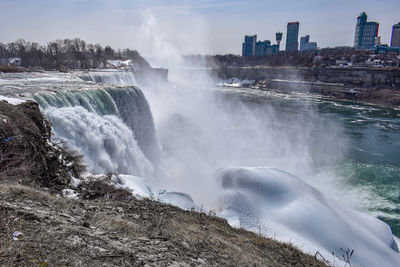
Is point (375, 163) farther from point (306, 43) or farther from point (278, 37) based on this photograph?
point (306, 43)

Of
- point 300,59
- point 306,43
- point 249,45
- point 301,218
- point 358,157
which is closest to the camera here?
point 301,218

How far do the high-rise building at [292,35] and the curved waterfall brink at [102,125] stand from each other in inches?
6199

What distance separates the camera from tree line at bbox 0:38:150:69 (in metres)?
34.1

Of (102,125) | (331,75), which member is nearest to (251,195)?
(102,125)

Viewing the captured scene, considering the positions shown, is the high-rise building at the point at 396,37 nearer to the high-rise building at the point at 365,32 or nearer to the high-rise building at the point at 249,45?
the high-rise building at the point at 365,32

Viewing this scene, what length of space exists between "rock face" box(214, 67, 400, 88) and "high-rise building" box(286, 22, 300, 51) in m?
97.0

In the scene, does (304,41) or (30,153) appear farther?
(304,41)

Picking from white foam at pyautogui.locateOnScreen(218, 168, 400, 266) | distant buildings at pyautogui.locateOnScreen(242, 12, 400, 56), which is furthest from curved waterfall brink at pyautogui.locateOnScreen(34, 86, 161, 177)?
distant buildings at pyautogui.locateOnScreen(242, 12, 400, 56)

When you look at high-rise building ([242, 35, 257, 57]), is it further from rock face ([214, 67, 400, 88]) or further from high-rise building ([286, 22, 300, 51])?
rock face ([214, 67, 400, 88])

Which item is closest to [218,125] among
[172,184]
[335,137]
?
[335,137]

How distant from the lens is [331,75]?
55.5 meters

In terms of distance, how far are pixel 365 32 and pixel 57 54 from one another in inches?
5643

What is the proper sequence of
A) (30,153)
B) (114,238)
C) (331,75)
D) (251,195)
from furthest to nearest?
(331,75)
(251,195)
(30,153)
(114,238)

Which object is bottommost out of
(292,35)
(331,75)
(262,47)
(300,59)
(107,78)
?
(107,78)
